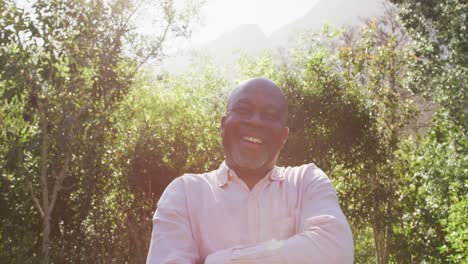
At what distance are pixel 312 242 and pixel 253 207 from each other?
0.26 m

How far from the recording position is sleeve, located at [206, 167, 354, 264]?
5.33ft

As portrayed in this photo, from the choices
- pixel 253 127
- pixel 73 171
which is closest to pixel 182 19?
pixel 73 171

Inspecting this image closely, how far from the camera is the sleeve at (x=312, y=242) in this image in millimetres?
1624

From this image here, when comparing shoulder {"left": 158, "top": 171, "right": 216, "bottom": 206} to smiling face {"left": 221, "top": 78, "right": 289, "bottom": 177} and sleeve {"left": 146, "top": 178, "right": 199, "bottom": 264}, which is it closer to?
sleeve {"left": 146, "top": 178, "right": 199, "bottom": 264}

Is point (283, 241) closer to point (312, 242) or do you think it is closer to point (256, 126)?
point (312, 242)

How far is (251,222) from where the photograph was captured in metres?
1.79

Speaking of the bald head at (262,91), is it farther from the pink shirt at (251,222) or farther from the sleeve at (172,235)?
the sleeve at (172,235)

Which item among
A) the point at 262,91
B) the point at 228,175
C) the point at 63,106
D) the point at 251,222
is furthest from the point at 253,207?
the point at 63,106

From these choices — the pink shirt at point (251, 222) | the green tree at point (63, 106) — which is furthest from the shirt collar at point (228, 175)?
the green tree at point (63, 106)

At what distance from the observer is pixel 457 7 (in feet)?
36.6

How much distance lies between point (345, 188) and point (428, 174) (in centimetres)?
224

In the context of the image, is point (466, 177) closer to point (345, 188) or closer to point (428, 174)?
point (428, 174)

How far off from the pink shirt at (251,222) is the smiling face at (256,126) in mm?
59

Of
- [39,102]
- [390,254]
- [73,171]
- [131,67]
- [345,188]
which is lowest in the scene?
[390,254]
